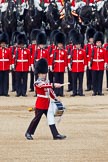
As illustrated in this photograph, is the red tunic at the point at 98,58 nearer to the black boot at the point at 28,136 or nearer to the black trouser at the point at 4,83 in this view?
the black trouser at the point at 4,83

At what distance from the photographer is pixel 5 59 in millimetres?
20203

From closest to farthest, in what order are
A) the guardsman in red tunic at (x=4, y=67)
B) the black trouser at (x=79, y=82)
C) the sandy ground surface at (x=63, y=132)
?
the sandy ground surface at (x=63, y=132), the black trouser at (x=79, y=82), the guardsman in red tunic at (x=4, y=67)

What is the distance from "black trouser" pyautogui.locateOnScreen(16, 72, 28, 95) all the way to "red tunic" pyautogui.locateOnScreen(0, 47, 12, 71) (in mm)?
263

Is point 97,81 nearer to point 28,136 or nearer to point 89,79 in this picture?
point 89,79

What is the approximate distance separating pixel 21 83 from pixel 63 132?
5526mm

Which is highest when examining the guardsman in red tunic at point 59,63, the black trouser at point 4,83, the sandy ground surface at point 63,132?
the guardsman in red tunic at point 59,63

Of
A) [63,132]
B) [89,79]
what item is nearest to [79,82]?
[89,79]

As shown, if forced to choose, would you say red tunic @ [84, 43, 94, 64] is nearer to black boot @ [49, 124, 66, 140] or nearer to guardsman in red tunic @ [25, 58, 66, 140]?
guardsman in red tunic @ [25, 58, 66, 140]

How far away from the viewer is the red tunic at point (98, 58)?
Answer: 65.5 ft

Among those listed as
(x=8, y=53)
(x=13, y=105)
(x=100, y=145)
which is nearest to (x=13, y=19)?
(x=8, y=53)

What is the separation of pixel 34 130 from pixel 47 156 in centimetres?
147

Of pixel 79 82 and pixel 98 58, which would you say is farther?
pixel 98 58

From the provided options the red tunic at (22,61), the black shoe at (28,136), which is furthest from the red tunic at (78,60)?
the black shoe at (28,136)

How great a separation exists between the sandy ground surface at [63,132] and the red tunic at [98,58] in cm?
106
